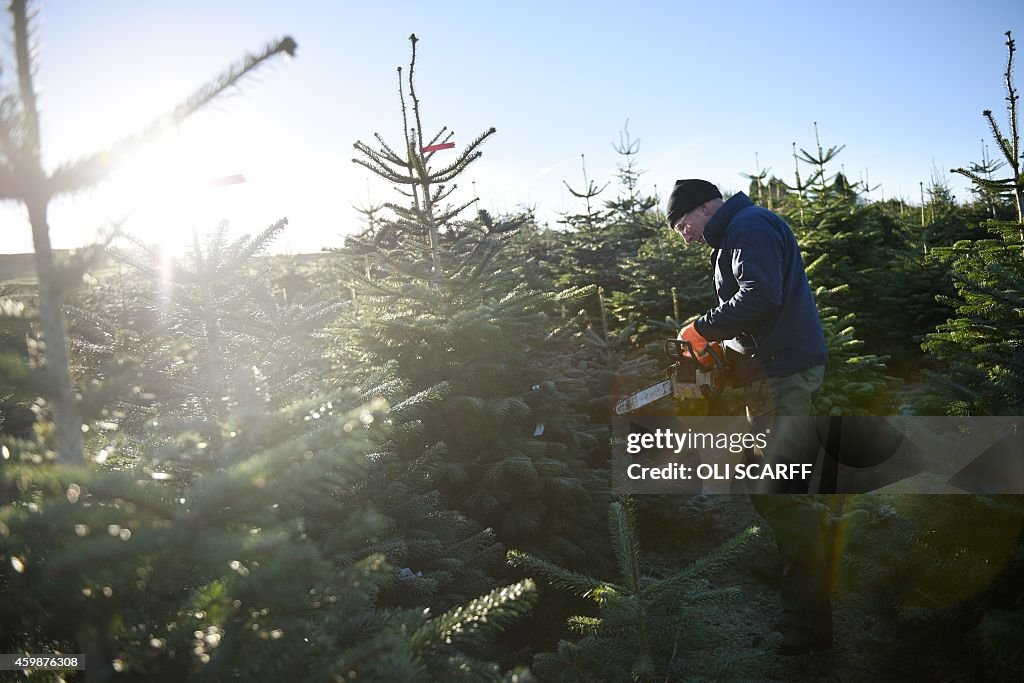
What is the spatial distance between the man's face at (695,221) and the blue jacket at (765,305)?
0.24 m

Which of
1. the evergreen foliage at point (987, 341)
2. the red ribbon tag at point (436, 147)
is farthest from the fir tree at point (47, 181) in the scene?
the red ribbon tag at point (436, 147)

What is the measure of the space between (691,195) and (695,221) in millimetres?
173

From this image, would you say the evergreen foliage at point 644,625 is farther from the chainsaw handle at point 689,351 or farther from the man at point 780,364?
the chainsaw handle at point 689,351

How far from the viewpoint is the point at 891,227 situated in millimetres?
12789

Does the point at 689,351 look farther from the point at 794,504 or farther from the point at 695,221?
the point at 794,504

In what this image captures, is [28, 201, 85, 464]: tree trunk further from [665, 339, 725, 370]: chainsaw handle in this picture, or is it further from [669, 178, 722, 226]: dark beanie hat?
[669, 178, 722, 226]: dark beanie hat

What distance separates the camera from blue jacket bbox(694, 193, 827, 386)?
137 inches

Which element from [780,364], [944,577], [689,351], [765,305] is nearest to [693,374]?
[689,351]

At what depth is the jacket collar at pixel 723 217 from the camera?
378 cm

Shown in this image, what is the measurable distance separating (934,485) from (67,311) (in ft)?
13.5

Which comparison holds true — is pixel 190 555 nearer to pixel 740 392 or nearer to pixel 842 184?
pixel 740 392

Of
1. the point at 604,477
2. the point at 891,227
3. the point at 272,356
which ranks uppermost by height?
the point at 891,227

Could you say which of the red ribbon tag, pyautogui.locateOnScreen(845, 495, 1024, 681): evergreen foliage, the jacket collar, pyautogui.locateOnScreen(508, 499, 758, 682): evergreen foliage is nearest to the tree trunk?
pyautogui.locateOnScreen(508, 499, 758, 682): evergreen foliage

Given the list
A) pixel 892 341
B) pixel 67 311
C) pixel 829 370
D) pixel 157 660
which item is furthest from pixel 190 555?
pixel 892 341
